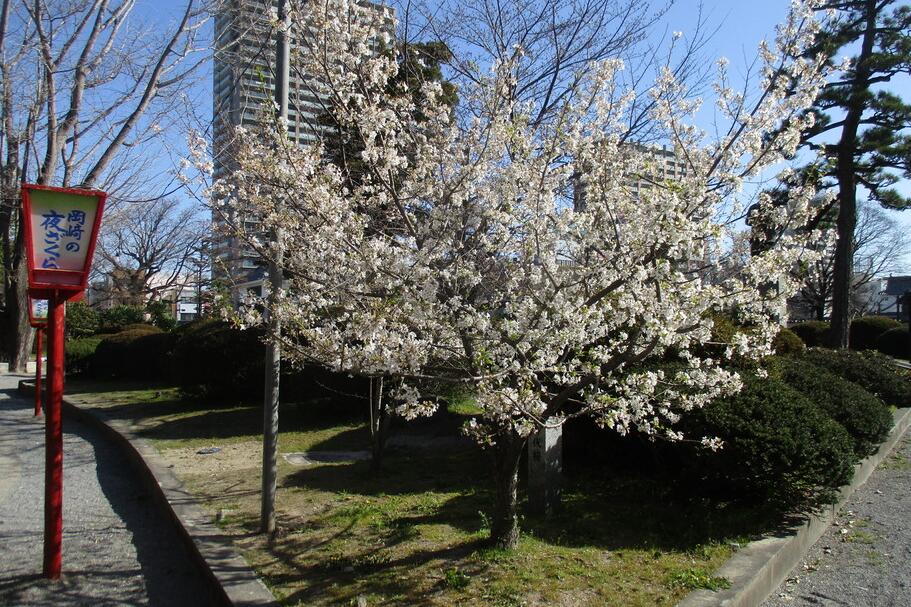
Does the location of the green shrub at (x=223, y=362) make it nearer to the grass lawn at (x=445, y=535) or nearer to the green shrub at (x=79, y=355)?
the grass lawn at (x=445, y=535)

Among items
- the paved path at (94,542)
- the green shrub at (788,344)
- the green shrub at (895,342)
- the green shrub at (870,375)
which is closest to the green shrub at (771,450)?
the paved path at (94,542)

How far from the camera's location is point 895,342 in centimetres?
2653

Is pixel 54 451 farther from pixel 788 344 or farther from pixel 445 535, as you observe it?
pixel 788 344

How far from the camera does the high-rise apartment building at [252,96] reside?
503 cm

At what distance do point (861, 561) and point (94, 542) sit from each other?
6028 mm

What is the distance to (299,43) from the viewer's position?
15.6 ft

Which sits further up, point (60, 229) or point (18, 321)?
point (60, 229)

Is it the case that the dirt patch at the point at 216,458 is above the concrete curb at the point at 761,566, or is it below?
below

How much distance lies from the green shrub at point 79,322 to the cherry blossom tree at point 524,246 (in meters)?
25.2

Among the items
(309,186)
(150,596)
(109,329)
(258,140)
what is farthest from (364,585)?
(109,329)

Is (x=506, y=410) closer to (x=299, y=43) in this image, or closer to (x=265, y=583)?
(x=265, y=583)

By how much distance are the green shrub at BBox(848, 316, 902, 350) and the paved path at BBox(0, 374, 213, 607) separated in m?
29.0

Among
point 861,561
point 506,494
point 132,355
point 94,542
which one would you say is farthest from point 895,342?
point 94,542

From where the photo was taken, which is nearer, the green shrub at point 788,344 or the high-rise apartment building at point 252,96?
the high-rise apartment building at point 252,96
